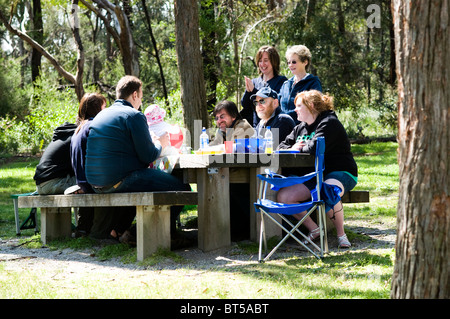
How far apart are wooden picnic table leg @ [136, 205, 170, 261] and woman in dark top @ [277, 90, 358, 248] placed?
1.02 meters

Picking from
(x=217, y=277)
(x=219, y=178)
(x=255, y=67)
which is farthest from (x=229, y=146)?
(x=255, y=67)

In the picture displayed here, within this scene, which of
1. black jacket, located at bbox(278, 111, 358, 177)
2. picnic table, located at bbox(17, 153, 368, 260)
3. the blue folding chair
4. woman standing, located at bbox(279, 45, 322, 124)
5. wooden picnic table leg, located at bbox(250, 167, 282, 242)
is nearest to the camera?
the blue folding chair

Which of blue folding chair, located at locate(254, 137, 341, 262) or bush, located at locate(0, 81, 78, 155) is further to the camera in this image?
bush, located at locate(0, 81, 78, 155)

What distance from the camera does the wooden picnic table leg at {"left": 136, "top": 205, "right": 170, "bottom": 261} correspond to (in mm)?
5023

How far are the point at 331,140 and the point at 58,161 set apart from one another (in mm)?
2743

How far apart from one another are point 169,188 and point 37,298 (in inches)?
73.0

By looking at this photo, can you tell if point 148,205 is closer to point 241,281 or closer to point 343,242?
point 241,281

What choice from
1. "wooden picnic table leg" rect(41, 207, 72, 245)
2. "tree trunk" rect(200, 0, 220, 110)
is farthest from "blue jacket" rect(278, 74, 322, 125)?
"tree trunk" rect(200, 0, 220, 110)

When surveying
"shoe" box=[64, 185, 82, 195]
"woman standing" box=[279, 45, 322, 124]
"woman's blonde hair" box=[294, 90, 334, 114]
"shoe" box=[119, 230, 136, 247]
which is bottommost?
"shoe" box=[119, 230, 136, 247]

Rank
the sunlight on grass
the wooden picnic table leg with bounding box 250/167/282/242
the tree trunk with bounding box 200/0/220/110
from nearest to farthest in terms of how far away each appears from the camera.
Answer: the sunlight on grass, the wooden picnic table leg with bounding box 250/167/282/242, the tree trunk with bounding box 200/0/220/110

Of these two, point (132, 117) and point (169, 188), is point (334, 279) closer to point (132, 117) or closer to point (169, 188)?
point (169, 188)

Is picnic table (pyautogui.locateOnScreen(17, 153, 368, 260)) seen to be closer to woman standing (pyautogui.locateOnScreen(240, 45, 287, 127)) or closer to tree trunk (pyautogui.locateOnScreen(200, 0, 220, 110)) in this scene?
woman standing (pyautogui.locateOnScreen(240, 45, 287, 127))
